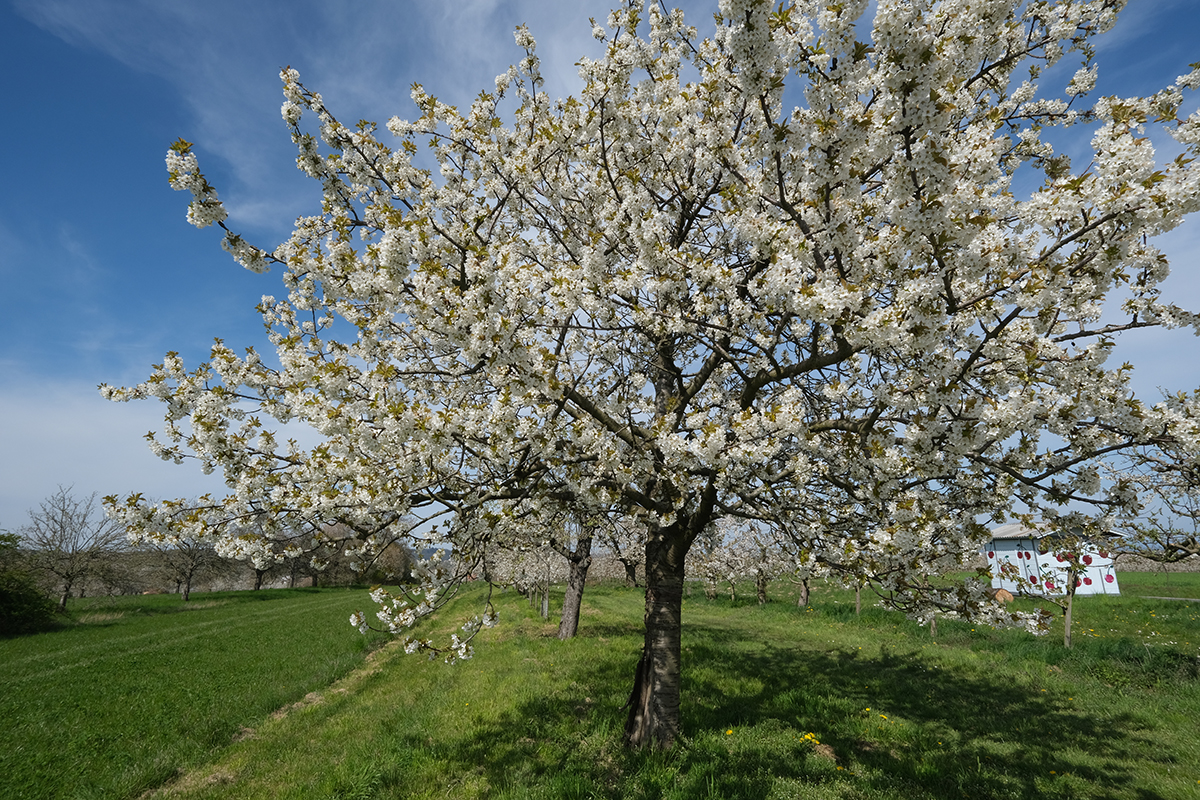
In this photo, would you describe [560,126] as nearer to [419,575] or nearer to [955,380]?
[955,380]

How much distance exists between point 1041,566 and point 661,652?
4.34 metres

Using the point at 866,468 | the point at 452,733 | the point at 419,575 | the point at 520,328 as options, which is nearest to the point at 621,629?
the point at 452,733

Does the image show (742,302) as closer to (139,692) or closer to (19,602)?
(139,692)

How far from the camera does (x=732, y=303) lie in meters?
5.39

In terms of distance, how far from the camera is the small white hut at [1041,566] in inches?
197

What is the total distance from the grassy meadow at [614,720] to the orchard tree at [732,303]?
159cm

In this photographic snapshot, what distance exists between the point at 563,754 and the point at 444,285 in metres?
6.04

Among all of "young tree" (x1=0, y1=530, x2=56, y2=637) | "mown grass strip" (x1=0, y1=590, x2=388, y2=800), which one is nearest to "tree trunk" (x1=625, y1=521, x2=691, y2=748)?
"mown grass strip" (x1=0, y1=590, x2=388, y2=800)

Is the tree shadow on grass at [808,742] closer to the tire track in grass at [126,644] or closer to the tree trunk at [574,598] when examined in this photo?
the tree trunk at [574,598]

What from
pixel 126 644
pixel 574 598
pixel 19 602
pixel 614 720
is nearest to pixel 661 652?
pixel 614 720

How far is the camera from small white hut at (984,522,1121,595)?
5.00 metres

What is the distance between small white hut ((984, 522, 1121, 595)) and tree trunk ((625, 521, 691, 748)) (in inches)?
138

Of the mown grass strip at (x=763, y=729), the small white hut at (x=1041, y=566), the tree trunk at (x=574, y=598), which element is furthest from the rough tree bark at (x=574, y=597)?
the small white hut at (x=1041, y=566)

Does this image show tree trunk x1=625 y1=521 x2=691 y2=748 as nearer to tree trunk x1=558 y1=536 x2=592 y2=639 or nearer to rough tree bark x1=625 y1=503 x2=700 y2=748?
rough tree bark x1=625 y1=503 x2=700 y2=748
